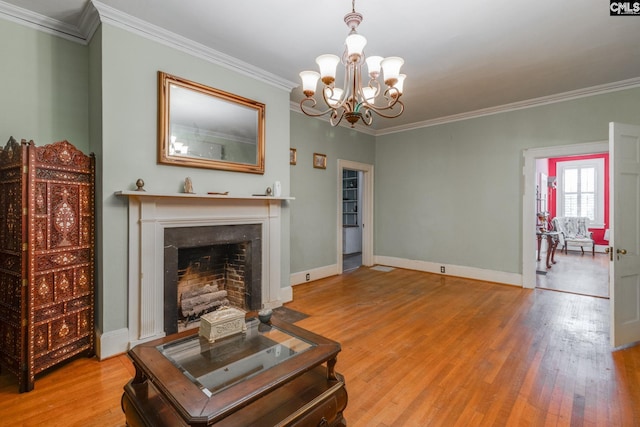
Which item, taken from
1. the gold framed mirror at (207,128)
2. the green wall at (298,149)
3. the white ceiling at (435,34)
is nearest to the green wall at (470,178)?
the green wall at (298,149)

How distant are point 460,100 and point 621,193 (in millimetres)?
2441

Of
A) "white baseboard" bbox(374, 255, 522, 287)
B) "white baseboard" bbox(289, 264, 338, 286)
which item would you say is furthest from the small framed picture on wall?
"white baseboard" bbox(374, 255, 522, 287)

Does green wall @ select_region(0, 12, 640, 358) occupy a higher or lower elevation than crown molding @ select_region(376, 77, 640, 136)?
lower

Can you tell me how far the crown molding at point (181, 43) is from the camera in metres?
2.51

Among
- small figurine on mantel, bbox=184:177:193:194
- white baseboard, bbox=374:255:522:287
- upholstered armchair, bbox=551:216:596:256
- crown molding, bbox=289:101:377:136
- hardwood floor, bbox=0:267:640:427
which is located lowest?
hardwood floor, bbox=0:267:640:427

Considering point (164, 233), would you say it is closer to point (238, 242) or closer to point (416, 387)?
point (238, 242)

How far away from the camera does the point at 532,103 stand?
4.58m

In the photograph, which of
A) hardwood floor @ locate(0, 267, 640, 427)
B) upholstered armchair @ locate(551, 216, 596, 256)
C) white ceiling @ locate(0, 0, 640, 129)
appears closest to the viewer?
hardwood floor @ locate(0, 267, 640, 427)

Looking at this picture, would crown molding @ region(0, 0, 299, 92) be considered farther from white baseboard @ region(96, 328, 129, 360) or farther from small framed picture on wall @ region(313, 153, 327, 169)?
white baseboard @ region(96, 328, 129, 360)

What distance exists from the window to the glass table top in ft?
31.2

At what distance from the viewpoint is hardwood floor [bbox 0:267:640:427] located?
1.86 metres

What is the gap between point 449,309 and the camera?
3754 mm

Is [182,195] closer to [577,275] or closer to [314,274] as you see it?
[314,274]

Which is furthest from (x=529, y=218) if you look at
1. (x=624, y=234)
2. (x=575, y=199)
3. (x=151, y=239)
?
(x=575, y=199)
